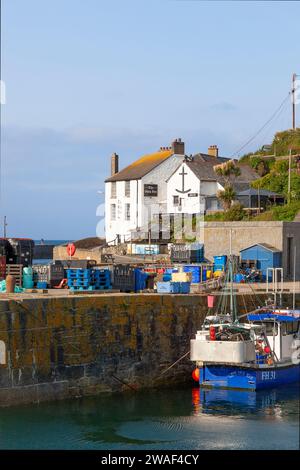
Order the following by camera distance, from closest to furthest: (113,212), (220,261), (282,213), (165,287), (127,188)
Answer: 1. (165,287)
2. (220,261)
3. (282,213)
4. (127,188)
5. (113,212)

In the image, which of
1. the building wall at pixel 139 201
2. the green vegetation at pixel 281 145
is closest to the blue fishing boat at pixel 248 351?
the building wall at pixel 139 201

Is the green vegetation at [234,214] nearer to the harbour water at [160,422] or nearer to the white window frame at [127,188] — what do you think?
the white window frame at [127,188]

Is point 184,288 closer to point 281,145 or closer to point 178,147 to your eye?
point 178,147

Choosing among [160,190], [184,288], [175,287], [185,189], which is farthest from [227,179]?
[175,287]

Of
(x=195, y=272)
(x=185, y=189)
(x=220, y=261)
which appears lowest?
(x=195, y=272)

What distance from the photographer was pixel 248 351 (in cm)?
2647

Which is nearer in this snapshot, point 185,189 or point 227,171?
point 227,171

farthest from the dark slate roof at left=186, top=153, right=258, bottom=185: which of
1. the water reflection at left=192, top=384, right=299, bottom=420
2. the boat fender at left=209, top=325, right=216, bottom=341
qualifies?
the water reflection at left=192, top=384, right=299, bottom=420

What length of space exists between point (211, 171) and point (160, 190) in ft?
13.2

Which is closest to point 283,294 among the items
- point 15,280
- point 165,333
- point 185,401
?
point 165,333

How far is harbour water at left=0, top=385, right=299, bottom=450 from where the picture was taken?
67.2 ft

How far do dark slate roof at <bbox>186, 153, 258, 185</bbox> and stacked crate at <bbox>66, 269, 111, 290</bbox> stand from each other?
85.5ft

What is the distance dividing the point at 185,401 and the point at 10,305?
625cm

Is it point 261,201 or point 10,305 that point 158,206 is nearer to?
point 261,201
